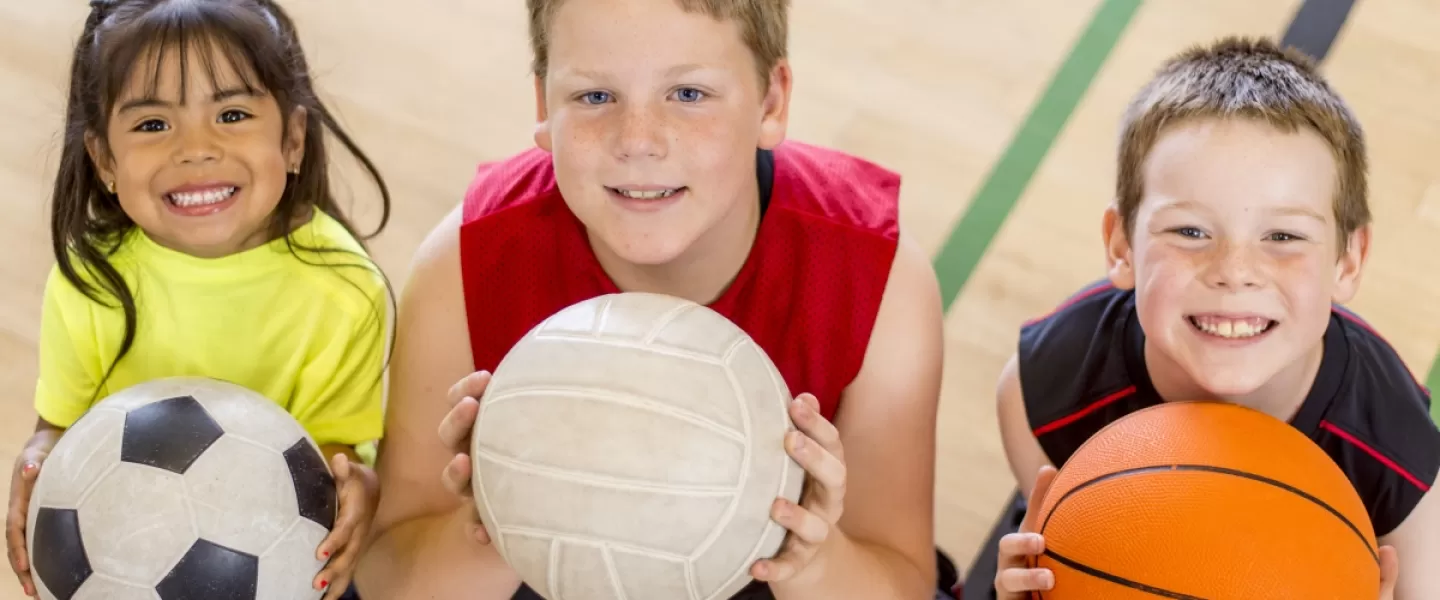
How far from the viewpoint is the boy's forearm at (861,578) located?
170cm

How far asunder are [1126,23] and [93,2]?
2.45 m

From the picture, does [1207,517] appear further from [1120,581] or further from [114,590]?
[114,590]

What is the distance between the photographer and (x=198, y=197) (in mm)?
1997

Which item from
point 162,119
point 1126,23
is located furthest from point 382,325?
point 1126,23

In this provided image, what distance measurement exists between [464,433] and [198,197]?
0.71m

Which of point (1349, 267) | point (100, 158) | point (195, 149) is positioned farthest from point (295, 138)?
point (1349, 267)

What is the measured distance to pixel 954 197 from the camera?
3.04 metres

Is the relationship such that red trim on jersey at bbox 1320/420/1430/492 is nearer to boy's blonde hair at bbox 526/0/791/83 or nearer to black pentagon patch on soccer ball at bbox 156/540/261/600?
boy's blonde hair at bbox 526/0/791/83

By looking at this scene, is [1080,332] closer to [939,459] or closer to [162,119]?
[939,459]

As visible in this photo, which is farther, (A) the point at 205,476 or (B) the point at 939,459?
(B) the point at 939,459

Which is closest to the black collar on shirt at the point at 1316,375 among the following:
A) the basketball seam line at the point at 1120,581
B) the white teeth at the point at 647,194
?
the basketball seam line at the point at 1120,581

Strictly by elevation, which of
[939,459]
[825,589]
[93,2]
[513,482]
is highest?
[93,2]

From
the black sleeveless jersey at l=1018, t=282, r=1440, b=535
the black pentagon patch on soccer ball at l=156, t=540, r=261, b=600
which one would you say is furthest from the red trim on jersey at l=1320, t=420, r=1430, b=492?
the black pentagon patch on soccer ball at l=156, t=540, r=261, b=600

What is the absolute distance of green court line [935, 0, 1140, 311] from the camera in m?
2.93
